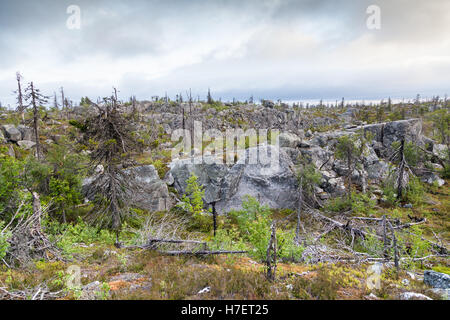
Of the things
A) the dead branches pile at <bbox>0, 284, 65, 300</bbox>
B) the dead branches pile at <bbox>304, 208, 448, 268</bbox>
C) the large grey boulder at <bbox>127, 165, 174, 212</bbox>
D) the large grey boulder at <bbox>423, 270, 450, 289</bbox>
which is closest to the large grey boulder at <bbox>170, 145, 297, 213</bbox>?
the large grey boulder at <bbox>127, 165, 174, 212</bbox>

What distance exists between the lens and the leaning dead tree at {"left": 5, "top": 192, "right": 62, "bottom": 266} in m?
7.34

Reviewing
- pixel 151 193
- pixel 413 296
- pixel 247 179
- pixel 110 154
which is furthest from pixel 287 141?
pixel 413 296

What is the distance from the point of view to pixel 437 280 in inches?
250

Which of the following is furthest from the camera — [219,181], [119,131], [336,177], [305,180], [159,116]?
[159,116]

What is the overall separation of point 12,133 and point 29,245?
1737 inches

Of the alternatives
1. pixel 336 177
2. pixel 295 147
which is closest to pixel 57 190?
pixel 295 147

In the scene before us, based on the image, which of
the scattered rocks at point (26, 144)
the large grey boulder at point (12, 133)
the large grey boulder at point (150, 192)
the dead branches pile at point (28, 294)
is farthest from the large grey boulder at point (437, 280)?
the large grey boulder at point (12, 133)

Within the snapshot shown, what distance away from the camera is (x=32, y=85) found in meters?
20.3

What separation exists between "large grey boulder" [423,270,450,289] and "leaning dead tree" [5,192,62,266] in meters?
13.1

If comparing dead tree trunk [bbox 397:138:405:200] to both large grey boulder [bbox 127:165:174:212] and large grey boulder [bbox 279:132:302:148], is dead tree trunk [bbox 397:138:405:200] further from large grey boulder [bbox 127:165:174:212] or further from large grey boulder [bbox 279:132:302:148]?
large grey boulder [bbox 127:165:174:212]

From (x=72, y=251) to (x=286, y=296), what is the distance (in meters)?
8.99

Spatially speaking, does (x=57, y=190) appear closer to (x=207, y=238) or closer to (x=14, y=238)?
(x=14, y=238)

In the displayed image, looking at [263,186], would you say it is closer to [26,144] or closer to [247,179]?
[247,179]

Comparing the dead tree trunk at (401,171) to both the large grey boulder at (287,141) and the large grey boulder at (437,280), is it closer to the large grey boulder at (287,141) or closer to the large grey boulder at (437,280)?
the large grey boulder at (287,141)
